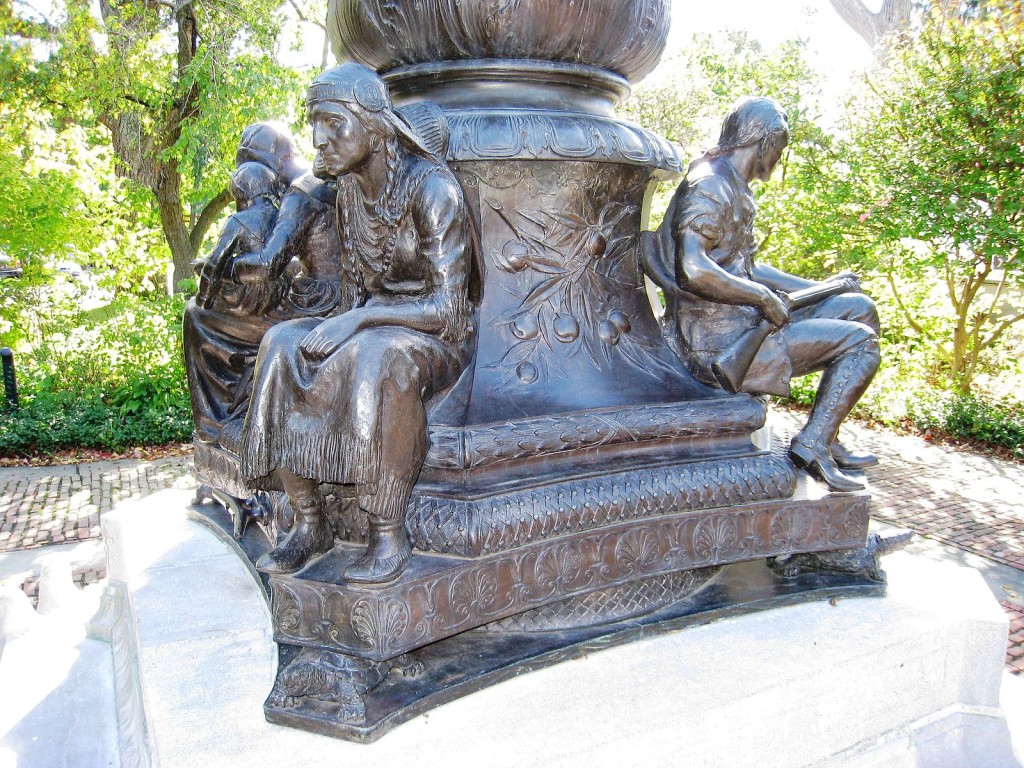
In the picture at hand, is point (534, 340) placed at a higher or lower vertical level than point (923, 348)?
higher

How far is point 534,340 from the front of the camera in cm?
295

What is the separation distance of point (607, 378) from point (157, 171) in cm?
1362

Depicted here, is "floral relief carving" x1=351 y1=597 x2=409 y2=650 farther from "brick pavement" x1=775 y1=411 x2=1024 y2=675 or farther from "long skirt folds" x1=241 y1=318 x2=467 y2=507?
"brick pavement" x1=775 y1=411 x2=1024 y2=675

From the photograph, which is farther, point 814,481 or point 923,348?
point 923,348

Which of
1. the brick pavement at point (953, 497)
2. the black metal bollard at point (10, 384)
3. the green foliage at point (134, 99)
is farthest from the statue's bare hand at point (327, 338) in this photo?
the green foliage at point (134, 99)

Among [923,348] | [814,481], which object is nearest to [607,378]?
[814,481]

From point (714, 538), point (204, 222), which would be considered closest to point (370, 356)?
point (714, 538)

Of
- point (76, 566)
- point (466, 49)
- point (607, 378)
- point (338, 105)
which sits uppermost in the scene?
point (466, 49)

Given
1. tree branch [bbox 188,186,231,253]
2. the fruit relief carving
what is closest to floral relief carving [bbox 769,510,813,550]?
the fruit relief carving

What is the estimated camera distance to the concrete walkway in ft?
19.0

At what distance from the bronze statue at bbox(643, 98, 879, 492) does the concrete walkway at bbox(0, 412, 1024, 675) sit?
780 millimetres

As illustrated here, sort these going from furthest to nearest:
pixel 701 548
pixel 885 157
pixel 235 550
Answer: pixel 885 157, pixel 235 550, pixel 701 548

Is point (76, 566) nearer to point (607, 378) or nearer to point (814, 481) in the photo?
point (607, 378)

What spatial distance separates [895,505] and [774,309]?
543 cm
